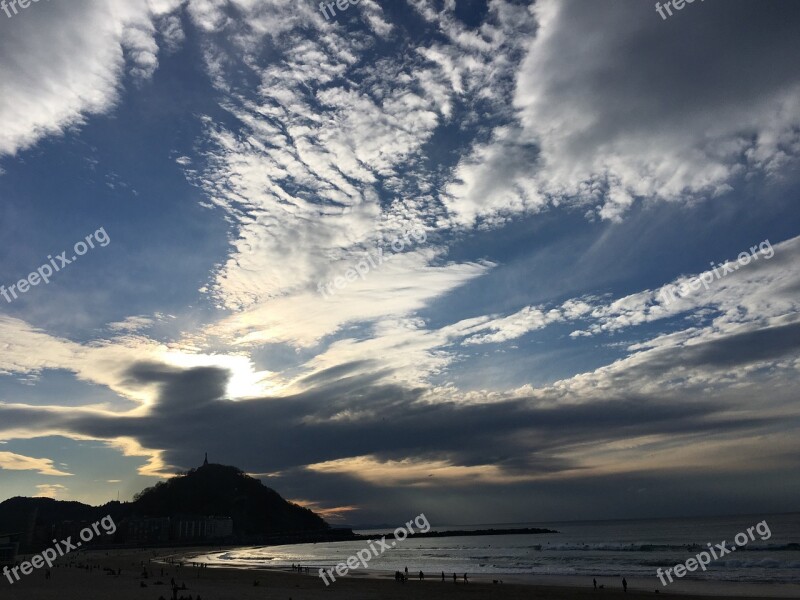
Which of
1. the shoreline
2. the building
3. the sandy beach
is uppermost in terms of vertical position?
the building

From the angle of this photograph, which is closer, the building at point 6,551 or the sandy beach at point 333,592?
the sandy beach at point 333,592

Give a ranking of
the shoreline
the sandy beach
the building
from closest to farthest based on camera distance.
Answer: the sandy beach → the shoreline → the building

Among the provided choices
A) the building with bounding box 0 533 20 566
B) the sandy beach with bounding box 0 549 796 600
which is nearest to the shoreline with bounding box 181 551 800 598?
the sandy beach with bounding box 0 549 796 600

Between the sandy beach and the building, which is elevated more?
the building

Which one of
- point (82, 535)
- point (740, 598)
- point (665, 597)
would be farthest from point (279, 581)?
point (82, 535)

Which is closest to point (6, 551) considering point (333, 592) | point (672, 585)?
point (333, 592)

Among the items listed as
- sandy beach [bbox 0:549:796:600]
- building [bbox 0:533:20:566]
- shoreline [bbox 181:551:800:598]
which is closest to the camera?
sandy beach [bbox 0:549:796:600]

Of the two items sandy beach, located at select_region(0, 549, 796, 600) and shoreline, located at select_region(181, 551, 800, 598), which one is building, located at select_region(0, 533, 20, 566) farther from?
shoreline, located at select_region(181, 551, 800, 598)

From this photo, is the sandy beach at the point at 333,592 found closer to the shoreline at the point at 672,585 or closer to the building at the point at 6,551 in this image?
the shoreline at the point at 672,585

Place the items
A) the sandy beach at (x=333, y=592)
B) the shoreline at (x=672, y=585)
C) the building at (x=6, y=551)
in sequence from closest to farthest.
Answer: the sandy beach at (x=333, y=592) < the shoreline at (x=672, y=585) < the building at (x=6, y=551)

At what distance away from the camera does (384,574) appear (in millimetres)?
70938

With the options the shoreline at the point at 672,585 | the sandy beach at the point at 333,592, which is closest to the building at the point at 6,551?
the sandy beach at the point at 333,592

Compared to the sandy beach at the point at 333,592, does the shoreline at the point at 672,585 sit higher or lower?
lower

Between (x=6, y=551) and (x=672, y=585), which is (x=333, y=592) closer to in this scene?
(x=672, y=585)
